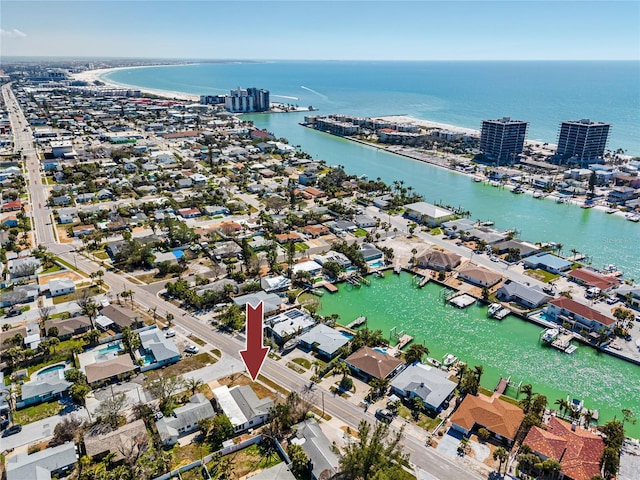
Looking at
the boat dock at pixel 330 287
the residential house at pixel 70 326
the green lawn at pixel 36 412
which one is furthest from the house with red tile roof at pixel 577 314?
Result: the residential house at pixel 70 326

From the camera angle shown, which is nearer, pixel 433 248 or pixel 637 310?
pixel 637 310

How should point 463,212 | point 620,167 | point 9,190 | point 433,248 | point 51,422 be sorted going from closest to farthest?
point 51,422
point 433,248
point 463,212
point 9,190
point 620,167

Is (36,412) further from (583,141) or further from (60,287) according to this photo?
(583,141)

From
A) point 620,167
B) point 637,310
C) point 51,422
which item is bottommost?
point 51,422

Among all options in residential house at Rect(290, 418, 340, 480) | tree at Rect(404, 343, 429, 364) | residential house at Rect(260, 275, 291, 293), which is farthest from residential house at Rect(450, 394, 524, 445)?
residential house at Rect(260, 275, 291, 293)

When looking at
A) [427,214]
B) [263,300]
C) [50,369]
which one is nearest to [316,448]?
[263,300]

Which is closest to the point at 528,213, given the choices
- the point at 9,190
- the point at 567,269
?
the point at 567,269

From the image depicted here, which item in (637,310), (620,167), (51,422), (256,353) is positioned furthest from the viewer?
(620,167)

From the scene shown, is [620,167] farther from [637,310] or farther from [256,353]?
[256,353]
